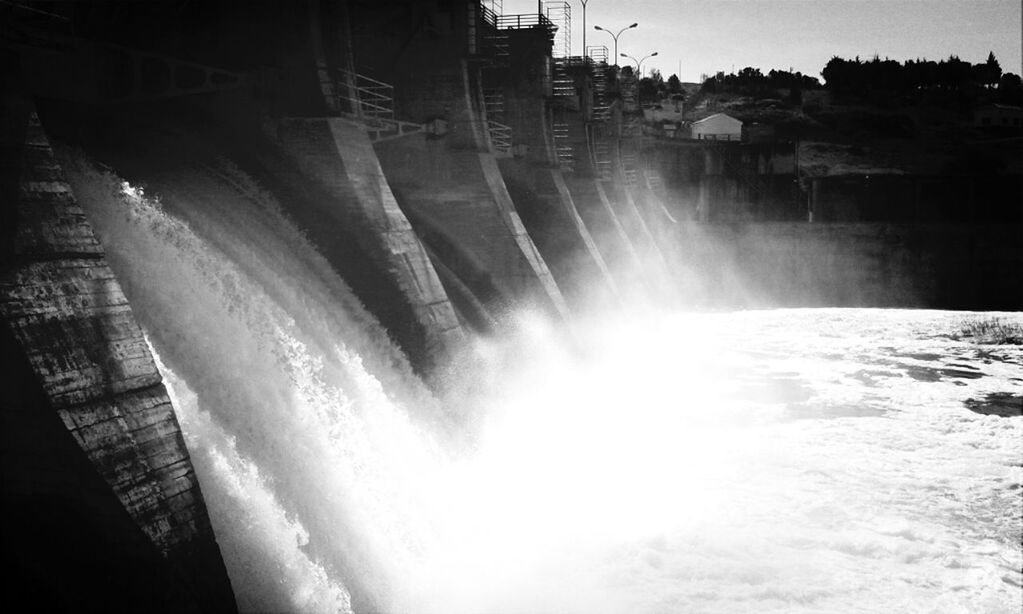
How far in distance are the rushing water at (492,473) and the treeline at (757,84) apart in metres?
92.2

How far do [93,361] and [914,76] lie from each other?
102214mm

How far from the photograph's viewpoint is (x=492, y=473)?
14.1 m

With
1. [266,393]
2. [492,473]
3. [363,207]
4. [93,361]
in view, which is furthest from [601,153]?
[93,361]

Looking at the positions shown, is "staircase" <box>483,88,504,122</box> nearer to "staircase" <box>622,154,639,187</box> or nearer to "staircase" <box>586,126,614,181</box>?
"staircase" <box>586,126,614,181</box>

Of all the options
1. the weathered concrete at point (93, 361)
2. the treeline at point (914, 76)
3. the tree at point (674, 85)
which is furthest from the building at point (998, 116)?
the weathered concrete at point (93, 361)

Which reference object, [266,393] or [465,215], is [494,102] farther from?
[266,393]

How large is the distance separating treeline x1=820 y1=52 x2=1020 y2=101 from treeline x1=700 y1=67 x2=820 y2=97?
6.51 m

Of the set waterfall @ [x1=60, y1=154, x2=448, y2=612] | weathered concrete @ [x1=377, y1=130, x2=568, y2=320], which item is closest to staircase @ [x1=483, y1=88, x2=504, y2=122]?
weathered concrete @ [x1=377, y1=130, x2=568, y2=320]

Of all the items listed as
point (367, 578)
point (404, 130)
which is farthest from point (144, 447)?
point (404, 130)

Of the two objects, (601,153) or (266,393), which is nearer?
(266,393)

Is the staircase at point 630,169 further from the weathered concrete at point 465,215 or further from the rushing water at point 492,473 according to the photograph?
the rushing water at point 492,473

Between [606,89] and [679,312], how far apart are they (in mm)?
10913

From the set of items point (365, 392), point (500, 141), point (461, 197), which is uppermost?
point (500, 141)

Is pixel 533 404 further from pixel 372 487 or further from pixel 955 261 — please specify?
pixel 955 261
